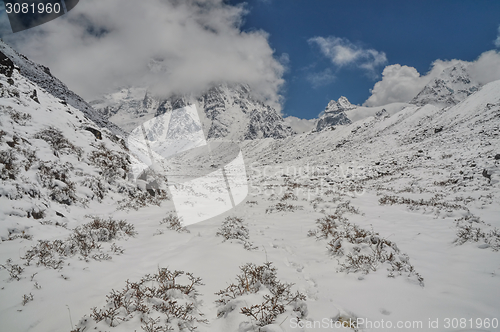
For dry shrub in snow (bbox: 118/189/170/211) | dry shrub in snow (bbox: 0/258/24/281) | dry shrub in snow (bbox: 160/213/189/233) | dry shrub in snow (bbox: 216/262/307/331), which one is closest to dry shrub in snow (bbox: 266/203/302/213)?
dry shrub in snow (bbox: 160/213/189/233)

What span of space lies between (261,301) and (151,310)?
5.22 feet

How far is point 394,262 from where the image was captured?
4375 millimetres

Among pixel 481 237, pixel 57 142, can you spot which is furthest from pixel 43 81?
pixel 481 237

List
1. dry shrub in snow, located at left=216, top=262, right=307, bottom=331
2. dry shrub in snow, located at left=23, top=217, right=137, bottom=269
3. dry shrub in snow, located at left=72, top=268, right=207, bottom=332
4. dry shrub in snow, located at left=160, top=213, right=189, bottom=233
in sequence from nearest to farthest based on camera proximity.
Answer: dry shrub in snow, located at left=72, top=268, right=207, bottom=332, dry shrub in snow, located at left=216, top=262, right=307, bottom=331, dry shrub in snow, located at left=23, top=217, right=137, bottom=269, dry shrub in snow, located at left=160, top=213, right=189, bottom=233

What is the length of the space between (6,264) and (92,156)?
30.8ft

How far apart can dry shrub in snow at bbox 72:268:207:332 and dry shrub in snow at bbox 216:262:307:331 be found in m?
0.45

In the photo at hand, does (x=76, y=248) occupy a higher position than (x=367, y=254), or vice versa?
(x=76, y=248)

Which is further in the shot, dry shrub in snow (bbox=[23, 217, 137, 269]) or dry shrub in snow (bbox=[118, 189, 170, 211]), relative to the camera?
dry shrub in snow (bbox=[118, 189, 170, 211])

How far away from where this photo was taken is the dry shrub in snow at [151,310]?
2.57 m

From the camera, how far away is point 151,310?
2863 mm

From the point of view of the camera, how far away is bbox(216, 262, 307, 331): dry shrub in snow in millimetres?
2830

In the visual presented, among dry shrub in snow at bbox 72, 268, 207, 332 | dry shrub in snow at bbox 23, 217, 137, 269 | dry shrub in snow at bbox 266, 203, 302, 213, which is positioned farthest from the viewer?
dry shrub in snow at bbox 266, 203, 302, 213

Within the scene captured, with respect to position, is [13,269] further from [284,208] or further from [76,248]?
[284,208]

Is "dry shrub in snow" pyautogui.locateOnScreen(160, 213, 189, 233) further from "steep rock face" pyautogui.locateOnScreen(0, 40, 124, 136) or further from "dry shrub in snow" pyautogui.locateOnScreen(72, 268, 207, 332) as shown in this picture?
"steep rock face" pyautogui.locateOnScreen(0, 40, 124, 136)
